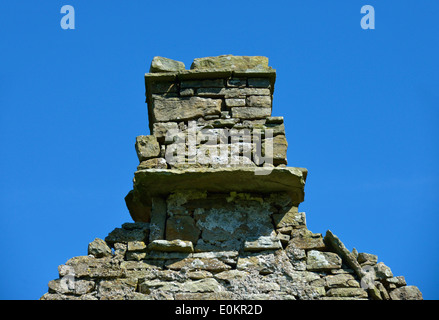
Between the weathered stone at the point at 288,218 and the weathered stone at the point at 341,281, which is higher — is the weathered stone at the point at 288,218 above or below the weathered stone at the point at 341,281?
above

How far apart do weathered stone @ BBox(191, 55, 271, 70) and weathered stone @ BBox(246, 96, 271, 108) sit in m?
0.38

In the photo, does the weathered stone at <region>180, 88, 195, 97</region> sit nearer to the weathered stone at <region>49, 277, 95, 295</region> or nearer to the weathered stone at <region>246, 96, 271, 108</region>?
the weathered stone at <region>246, 96, 271, 108</region>

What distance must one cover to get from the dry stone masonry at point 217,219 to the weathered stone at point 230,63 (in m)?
Answer: 0.01

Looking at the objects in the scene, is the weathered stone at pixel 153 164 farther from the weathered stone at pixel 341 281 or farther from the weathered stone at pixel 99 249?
the weathered stone at pixel 341 281

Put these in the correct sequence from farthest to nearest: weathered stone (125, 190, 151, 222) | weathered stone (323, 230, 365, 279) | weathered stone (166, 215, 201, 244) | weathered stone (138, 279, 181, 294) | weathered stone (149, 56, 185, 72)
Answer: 1. weathered stone (149, 56, 185, 72)
2. weathered stone (125, 190, 151, 222)
3. weathered stone (166, 215, 201, 244)
4. weathered stone (323, 230, 365, 279)
5. weathered stone (138, 279, 181, 294)

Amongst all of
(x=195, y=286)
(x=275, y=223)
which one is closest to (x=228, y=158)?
(x=275, y=223)

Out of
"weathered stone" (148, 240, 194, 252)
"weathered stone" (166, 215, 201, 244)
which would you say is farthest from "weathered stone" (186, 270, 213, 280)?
"weathered stone" (166, 215, 201, 244)

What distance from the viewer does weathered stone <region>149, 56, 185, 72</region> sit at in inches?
307

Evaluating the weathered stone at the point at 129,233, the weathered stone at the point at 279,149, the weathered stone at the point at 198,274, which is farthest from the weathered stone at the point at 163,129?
the weathered stone at the point at 198,274

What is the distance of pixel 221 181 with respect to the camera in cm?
702

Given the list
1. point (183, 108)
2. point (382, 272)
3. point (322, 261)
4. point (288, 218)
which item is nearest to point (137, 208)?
point (183, 108)

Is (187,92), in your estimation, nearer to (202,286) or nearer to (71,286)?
(202,286)

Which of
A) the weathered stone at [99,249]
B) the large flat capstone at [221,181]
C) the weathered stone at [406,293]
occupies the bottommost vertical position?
the weathered stone at [406,293]

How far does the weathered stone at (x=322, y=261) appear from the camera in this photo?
668cm
